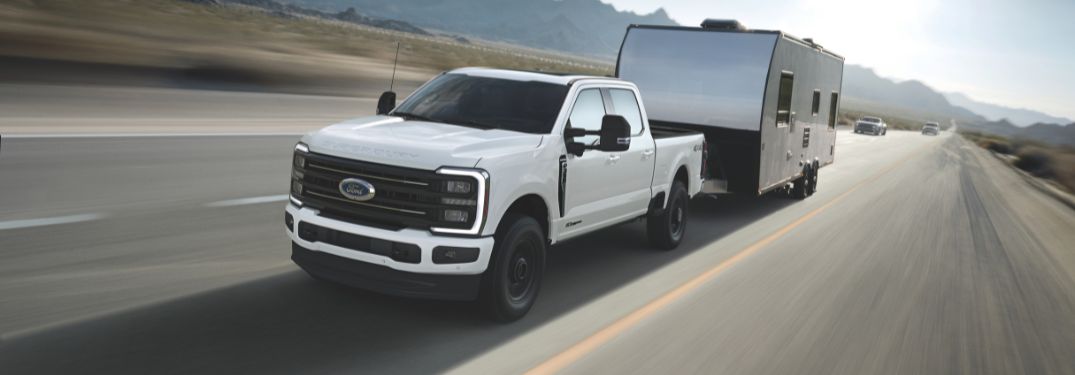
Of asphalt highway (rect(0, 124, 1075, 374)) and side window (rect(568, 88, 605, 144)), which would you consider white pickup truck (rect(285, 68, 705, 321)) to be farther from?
asphalt highway (rect(0, 124, 1075, 374))

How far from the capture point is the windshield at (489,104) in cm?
683

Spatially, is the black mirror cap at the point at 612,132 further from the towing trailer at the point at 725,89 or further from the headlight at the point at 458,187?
the towing trailer at the point at 725,89

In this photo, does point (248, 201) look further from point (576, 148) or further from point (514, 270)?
point (514, 270)

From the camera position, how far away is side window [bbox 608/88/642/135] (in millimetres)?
7988

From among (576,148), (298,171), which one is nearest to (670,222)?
(576,148)

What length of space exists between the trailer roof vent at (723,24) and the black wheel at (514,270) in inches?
263

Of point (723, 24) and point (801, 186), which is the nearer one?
point (723, 24)

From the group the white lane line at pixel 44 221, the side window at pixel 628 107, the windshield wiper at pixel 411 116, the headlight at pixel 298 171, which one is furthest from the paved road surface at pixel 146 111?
the side window at pixel 628 107

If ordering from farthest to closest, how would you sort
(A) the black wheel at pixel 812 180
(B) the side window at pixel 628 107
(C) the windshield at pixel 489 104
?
1. (A) the black wheel at pixel 812 180
2. (B) the side window at pixel 628 107
3. (C) the windshield at pixel 489 104

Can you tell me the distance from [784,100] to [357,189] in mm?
8441

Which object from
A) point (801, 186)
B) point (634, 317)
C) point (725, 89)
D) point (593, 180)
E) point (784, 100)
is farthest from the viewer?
point (801, 186)

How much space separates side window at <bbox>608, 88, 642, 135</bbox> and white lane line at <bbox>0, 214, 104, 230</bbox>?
479 centimetres

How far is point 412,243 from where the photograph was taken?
545cm

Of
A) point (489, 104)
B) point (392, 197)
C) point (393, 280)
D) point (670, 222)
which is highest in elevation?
point (489, 104)
